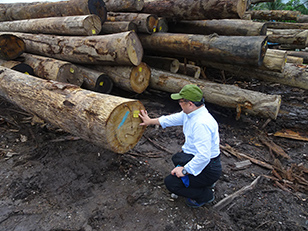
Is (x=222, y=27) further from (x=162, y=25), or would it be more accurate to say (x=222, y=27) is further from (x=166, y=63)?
(x=166, y=63)

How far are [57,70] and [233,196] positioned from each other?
4371 millimetres

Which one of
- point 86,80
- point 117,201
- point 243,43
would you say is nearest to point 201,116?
point 117,201

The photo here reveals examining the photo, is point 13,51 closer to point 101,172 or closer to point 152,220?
point 101,172

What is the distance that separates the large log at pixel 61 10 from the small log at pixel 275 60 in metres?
4.59

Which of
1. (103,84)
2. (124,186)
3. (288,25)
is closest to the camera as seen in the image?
(124,186)


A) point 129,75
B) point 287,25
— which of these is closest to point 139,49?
point 129,75

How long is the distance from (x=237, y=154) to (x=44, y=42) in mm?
5606

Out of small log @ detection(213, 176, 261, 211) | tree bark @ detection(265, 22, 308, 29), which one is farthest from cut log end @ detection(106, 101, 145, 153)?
tree bark @ detection(265, 22, 308, 29)

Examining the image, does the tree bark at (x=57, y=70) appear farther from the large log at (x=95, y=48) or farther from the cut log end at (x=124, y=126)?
the cut log end at (x=124, y=126)

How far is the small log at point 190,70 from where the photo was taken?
657cm

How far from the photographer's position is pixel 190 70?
668 cm

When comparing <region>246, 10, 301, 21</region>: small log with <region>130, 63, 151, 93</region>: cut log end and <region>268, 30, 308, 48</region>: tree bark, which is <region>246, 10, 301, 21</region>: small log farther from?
<region>130, 63, 151, 93</region>: cut log end

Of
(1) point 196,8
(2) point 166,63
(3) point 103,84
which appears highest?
(1) point 196,8

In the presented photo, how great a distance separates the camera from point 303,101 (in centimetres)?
699
